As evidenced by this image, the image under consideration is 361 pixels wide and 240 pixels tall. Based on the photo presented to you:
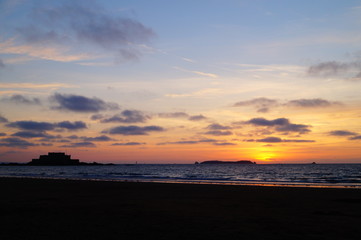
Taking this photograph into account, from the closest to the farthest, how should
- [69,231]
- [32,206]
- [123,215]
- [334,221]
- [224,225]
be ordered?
[69,231], [224,225], [334,221], [123,215], [32,206]

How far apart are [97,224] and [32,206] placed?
770cm

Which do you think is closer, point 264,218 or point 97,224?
point 97,224

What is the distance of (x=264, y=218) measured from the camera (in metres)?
15.2

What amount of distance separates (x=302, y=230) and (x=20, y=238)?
9.97 metres

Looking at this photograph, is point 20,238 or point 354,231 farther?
point 354,231

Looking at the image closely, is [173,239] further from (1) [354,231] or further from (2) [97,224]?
(1) [354,231]

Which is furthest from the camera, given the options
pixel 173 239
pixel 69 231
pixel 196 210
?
pixel 196 210

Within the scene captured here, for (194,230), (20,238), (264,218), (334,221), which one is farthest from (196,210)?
(20,238)

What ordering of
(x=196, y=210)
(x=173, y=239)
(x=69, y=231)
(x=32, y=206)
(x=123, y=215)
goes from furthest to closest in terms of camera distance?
(x=32, y=206)
(x=196, y=210)
(x=123, y=215)
(x=69, y=231)
(x=173, y=239)

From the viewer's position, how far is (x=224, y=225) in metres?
13.3

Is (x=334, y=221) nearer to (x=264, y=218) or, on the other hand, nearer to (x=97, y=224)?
(x=264, y=218)

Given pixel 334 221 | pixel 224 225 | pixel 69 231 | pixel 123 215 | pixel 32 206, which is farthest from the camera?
pixel 32 206

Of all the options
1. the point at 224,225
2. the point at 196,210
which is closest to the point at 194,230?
the point at 224,225

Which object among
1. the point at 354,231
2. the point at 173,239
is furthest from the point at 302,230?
the point at 173,239
